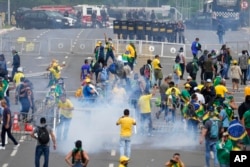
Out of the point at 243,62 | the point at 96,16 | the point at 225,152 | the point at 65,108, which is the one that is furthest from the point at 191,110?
the point at 96,16

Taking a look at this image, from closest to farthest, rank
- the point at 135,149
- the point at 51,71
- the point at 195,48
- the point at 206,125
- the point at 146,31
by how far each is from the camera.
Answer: the point at 206,125 < the point at 135,149 < the point at 51,71 < the point at 195,48 < the point at 146,31

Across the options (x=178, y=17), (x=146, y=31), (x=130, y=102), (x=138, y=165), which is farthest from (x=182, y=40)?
(x=178, y=17)

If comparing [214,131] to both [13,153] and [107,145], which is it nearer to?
[107,145]

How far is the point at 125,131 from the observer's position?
27.8 m

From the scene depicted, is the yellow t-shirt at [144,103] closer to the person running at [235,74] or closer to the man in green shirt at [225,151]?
the man in green shirt at [225,151]

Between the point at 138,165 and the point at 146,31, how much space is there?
1413 inches

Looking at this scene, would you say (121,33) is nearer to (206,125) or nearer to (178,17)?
(206,125)

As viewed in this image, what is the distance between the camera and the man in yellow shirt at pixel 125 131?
27.7m

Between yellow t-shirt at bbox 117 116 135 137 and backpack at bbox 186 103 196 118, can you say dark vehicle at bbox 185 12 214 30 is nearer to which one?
backpack at bbox 186 103 196 118

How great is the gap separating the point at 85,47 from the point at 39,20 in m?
29.9

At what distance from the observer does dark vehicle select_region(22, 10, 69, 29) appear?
88688mm

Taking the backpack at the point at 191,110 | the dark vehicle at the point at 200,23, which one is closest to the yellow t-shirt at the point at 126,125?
the backpack at the point at 191,110

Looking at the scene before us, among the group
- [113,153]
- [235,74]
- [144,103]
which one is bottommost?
[113,153]

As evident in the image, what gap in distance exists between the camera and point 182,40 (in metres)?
64.9
